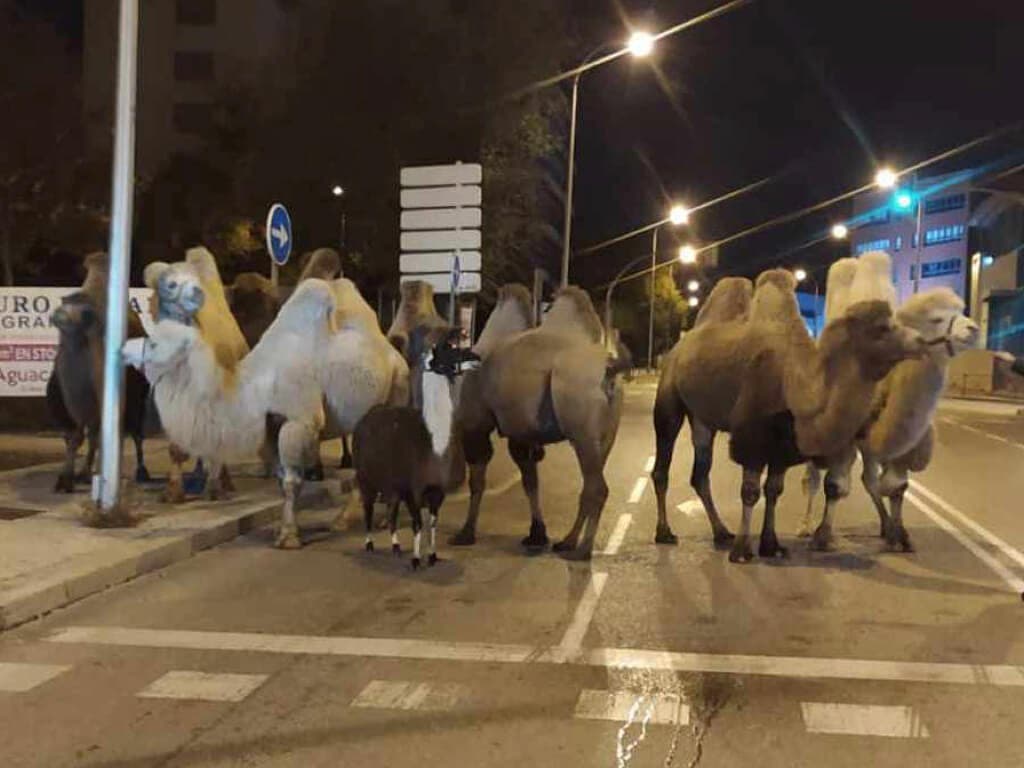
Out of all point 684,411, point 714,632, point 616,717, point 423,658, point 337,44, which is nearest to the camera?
point 616,717

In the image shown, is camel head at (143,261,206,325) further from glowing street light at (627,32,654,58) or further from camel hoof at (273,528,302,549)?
glowing street light at (627,32,654,58)

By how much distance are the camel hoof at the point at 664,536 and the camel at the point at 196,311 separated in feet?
13.5

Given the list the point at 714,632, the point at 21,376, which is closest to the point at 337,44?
the point at 21,376

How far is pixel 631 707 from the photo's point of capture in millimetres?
5789

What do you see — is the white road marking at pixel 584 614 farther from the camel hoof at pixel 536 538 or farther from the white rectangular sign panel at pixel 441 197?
the white rectangular sign panel at pixel 441 197

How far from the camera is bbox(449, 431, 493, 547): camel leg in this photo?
33.8 ft

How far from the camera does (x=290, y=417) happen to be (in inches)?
380

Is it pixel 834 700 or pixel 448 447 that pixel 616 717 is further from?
pixel 448 447

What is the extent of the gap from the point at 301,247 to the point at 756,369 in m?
19.2

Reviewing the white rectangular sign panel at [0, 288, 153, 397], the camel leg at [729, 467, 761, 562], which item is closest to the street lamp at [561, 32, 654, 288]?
the white rectangular sign panel at [0, 288, 153, 397]

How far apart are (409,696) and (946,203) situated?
88592 mm

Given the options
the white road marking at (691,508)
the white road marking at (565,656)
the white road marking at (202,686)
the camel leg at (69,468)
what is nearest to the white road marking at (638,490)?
the white road marking at (691,508)

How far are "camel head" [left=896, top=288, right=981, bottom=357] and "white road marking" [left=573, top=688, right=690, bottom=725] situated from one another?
4.46 m

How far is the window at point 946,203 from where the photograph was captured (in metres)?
84.0
